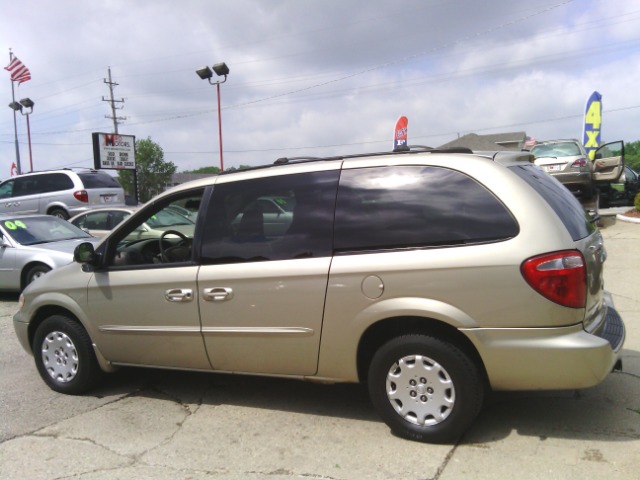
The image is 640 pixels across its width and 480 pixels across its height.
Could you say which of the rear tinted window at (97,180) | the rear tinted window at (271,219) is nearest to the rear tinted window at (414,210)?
the rear tinted window at (271,219)

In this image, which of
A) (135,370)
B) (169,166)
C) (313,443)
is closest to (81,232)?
(135,370)

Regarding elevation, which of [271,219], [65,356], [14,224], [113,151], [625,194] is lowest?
[65,356]

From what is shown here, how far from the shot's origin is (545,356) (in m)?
3.13

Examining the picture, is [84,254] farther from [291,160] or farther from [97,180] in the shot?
[97,180]

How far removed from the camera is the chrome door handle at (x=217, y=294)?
389cm

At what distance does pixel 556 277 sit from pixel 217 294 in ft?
7.36

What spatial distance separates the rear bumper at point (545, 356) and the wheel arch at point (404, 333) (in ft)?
0.37

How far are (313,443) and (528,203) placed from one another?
2059 mm

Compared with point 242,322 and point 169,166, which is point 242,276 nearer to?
point 242,322

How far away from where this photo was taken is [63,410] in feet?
14.5

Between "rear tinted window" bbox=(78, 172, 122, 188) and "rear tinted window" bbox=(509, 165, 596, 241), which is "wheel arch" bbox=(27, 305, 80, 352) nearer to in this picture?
"rear tinted window" bbox=(509, 165, 596, 241)

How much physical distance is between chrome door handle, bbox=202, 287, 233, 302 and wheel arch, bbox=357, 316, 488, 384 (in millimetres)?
1004

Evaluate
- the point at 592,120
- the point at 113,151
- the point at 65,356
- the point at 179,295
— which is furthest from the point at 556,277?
the point at 113,151

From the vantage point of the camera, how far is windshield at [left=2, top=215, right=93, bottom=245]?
8.83 meters
